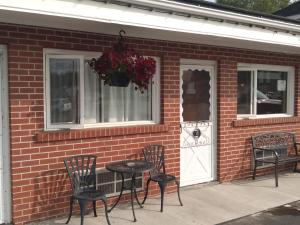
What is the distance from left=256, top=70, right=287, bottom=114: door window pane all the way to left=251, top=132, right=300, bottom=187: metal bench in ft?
1.79

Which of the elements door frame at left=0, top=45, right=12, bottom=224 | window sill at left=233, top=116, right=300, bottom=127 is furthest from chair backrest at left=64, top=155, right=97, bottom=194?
window sill at left=233, top=116, right=300, bottom=127

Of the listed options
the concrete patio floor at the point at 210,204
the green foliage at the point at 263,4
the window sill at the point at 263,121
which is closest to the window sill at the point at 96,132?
the concrete patio floor at the point at 210,204

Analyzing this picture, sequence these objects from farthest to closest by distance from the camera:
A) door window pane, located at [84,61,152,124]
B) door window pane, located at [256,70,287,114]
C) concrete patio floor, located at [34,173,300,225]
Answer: door window pane, located at [256,70,287,114] < door window pane, located at [84,61,152,124] < concrete patio floor, located at [34,173,300,225]

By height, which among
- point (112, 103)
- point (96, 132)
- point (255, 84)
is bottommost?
point (96, 132)

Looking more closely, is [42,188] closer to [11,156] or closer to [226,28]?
[11,156]

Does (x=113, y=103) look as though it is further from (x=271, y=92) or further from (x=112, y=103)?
(x=271, y=92)

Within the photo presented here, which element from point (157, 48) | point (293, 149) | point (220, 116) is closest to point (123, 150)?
point (157, 48)

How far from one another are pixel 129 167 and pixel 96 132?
68cm

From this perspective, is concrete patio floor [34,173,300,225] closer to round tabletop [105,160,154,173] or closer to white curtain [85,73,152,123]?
round tabletop [105,160,154,173]

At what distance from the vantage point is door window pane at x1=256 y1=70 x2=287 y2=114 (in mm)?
8523

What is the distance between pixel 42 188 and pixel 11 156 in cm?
59

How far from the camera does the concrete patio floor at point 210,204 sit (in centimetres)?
561

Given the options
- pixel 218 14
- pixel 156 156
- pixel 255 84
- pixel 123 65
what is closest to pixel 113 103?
pixel 156 156

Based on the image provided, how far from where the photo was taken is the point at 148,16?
529 cm
